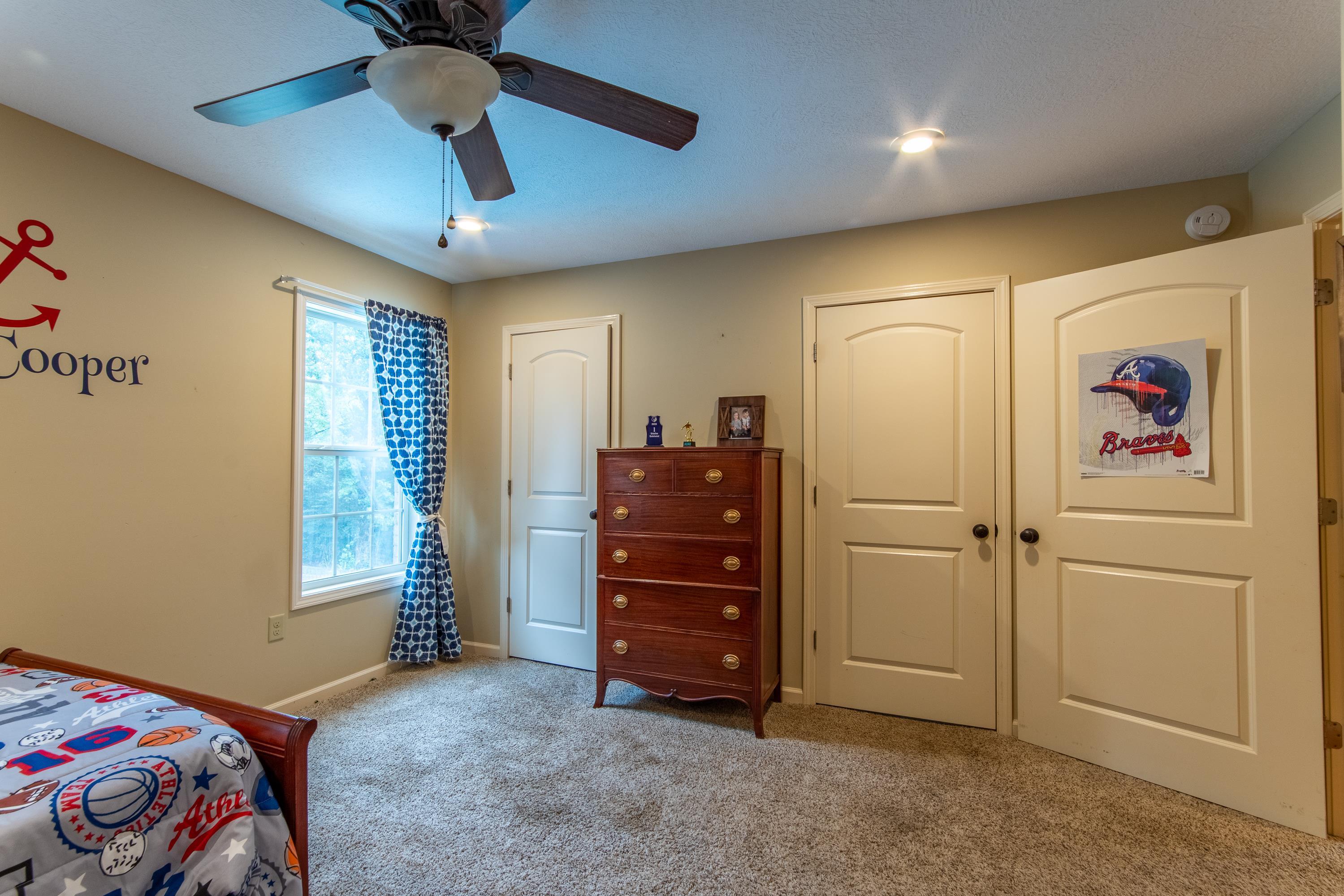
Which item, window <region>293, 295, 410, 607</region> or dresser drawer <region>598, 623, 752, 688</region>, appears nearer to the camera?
dresser drawer <region>598, 623, 752, 688</region>

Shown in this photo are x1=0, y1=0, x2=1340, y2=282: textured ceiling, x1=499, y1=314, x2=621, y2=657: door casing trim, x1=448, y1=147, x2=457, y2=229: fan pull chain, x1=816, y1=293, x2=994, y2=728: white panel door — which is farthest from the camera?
x1=499, y1=314, x2=621, y2=657: door casing trim

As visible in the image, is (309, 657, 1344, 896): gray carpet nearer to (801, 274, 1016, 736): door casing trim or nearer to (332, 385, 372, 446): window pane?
(801, 274, 1016, 736): door casing trim

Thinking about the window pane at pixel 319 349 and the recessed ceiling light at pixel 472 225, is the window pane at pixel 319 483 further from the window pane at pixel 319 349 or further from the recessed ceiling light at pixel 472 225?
the recessed ceiling light at pixel 472 225

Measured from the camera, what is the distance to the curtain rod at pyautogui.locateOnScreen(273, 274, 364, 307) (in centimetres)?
288

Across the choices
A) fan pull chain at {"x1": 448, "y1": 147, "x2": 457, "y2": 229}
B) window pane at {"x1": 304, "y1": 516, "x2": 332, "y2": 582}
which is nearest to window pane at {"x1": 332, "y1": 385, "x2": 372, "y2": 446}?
window pane at {"x1": 304, "y1": 516, "x2": 332, "y2": 582}

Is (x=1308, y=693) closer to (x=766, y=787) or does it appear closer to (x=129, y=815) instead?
(x=766, y=787)

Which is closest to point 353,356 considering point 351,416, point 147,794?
point 351,416

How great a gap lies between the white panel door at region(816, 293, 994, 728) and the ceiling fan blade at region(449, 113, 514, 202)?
1737 millimetres

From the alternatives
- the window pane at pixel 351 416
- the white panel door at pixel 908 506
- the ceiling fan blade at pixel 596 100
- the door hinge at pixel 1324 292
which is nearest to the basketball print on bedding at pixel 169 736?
the ceiling fan blade at pixel 596 100

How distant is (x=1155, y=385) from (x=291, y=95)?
2.93 m

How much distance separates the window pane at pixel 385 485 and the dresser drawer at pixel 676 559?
1.42 m

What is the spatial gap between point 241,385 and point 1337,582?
420cm

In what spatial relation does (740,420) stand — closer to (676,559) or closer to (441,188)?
(676,559)

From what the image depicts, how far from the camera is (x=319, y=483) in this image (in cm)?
311
